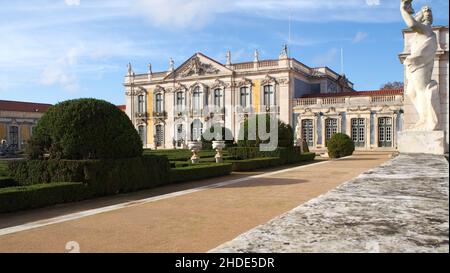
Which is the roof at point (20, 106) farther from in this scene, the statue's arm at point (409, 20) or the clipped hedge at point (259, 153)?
the statue's arm at point (409, 20)

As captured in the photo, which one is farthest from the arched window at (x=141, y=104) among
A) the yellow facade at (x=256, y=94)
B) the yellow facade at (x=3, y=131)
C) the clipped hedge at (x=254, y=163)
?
the clipped hedge at (x=254, y=163)

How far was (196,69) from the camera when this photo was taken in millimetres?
44000

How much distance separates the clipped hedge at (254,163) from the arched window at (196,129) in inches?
966

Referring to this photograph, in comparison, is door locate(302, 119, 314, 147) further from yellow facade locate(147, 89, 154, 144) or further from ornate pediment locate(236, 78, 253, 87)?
yellow facade locate(147, 89, 154, 144)

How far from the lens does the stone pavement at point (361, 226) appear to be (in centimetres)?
134

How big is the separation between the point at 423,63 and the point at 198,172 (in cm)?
829

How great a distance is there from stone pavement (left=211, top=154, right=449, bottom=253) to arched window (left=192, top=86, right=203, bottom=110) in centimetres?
4181

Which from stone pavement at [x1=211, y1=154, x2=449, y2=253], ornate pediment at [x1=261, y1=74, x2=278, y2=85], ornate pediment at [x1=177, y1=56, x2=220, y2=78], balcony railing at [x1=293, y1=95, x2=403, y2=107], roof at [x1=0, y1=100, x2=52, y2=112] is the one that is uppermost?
ornate pediment at [x1=177, y1=56, x2=220, y2=78]

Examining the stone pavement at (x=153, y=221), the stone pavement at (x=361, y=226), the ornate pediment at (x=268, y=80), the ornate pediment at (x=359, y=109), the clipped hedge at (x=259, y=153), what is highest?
the ornate pediment at (x=268, y=80)

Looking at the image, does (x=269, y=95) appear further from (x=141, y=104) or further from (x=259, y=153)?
(x=259, y=153)

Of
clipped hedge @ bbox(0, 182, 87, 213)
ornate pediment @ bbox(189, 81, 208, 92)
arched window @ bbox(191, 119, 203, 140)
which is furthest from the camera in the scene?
arched window @ bbox(191, 119, 203, 140)

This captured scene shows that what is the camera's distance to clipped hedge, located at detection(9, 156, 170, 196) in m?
9.59

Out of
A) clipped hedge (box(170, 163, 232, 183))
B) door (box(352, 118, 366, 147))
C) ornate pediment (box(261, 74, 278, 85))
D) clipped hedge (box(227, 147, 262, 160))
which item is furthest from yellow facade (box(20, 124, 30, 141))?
clipped hedge (box(170, 163, 232, 183))
